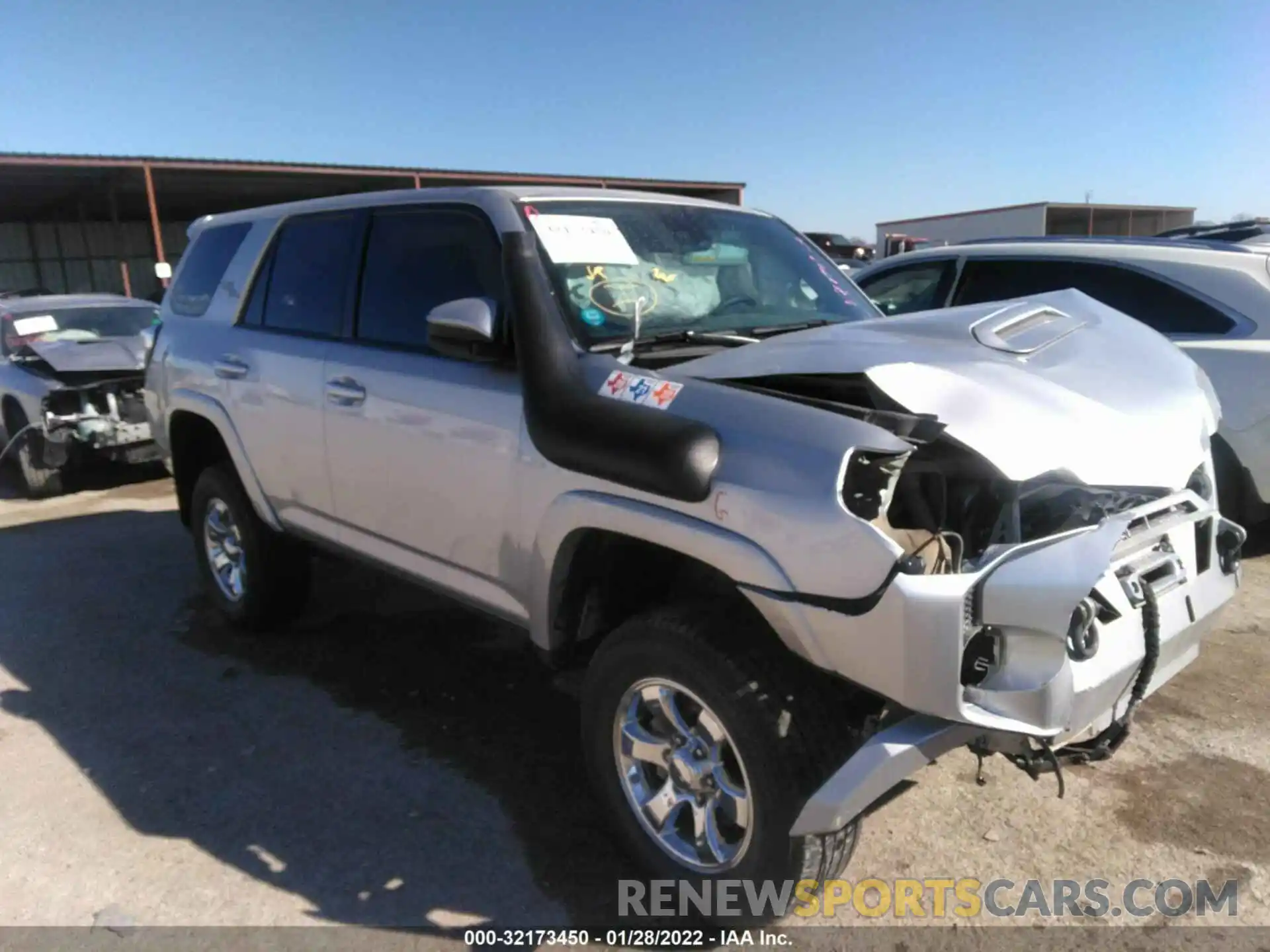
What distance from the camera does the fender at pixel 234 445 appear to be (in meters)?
4.43

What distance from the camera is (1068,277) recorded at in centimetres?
560

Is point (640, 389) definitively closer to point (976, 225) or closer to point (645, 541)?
point (645, 541)

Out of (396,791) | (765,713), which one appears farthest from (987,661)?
(396,791)

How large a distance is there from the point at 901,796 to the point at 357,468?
7.74 feet

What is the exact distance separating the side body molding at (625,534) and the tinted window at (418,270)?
3.04ft

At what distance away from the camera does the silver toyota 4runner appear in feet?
6.97

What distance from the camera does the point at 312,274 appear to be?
416cm

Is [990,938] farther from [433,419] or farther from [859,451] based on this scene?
[433,419]

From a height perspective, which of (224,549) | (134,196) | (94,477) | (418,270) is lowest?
(94,477)

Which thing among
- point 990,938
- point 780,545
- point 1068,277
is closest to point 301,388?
point 780,545

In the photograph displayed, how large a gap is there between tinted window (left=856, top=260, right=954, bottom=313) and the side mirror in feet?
12.3

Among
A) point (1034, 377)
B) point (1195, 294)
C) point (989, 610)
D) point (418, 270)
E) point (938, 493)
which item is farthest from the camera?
point (1195, 294)

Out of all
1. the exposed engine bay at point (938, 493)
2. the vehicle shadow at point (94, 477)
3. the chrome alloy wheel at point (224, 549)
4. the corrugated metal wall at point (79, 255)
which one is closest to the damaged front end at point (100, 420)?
the vehicle shadow at point (94, 477)

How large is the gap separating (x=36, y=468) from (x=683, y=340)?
7.41m
